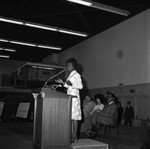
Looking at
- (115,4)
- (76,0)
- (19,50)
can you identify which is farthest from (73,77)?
(19,50)

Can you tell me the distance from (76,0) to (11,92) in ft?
15.7

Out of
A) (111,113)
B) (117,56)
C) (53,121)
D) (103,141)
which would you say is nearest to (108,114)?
(111,113)

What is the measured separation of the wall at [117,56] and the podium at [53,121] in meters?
5.45

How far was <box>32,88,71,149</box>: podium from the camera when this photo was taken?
2.33m

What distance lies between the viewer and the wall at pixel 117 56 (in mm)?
7570

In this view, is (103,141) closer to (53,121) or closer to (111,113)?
(111,113)

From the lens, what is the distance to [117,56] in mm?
8727

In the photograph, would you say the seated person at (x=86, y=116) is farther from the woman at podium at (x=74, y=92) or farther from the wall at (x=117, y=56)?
the wall at (x=117, y=56)

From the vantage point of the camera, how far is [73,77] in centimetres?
285

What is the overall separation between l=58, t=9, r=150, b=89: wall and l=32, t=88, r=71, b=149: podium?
545 centimetres

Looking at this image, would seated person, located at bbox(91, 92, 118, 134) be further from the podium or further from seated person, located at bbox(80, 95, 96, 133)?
the podium

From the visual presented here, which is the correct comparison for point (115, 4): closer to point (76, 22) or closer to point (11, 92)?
point (76, 22)

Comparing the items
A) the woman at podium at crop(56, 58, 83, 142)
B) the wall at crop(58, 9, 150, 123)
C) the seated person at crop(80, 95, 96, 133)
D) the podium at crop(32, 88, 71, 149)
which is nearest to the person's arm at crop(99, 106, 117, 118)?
the seated person at crop(80, 95, 96, 133)

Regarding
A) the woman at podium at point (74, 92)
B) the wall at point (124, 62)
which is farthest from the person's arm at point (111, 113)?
the wall at point (124, 62)
